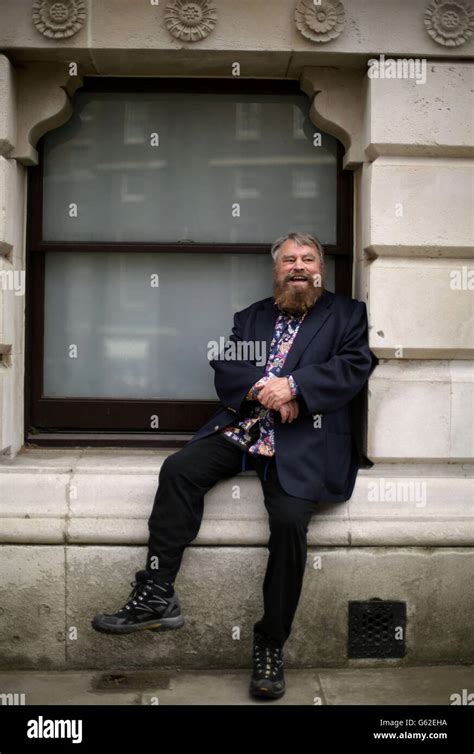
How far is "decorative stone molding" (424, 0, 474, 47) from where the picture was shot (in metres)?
4.54

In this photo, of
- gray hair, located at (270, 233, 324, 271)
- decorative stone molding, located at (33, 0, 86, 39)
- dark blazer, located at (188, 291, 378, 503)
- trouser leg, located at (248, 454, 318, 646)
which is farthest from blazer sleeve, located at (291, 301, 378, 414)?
decorative stone molding, located at (33, 0, 86, 39)

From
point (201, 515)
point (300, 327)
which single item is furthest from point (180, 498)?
point (300, 327)

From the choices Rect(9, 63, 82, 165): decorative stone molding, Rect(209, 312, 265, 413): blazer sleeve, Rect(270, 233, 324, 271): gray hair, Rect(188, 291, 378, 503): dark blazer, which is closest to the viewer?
Rect(188, 291, 378, 503): dark blazer

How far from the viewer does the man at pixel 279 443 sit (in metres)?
4.16

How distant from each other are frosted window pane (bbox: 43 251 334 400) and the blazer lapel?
42 cm

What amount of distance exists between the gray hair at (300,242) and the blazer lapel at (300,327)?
21cm

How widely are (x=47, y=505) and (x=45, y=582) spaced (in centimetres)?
39

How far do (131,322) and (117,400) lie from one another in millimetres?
456

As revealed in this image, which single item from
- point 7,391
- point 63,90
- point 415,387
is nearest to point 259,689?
point 415,387

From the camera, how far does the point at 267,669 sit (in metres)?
4.12

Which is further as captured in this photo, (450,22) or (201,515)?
(450,22)

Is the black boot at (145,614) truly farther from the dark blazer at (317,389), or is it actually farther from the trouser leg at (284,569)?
the dark blazer at (317,389)

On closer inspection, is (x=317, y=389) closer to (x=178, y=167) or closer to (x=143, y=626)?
(x=143, y=626)

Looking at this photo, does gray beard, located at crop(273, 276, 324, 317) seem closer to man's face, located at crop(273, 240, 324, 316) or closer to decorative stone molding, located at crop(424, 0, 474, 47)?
man's face, located at crop(273, 240, 324, 316)
